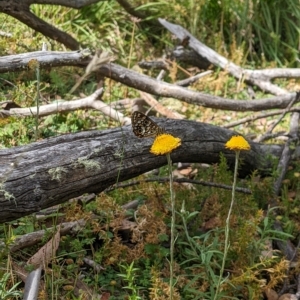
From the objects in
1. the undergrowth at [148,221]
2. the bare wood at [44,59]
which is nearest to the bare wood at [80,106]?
the undergrowth at [148,221]

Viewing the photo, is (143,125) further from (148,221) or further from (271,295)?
(271,295)

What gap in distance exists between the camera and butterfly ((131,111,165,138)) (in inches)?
106

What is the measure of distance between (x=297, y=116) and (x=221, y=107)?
0.66m

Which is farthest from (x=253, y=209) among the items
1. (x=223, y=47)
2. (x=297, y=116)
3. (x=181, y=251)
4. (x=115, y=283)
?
(x=223, y=47)

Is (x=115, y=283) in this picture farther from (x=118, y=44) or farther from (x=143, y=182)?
(x=118, y=44)

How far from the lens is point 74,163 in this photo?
273 centimetres

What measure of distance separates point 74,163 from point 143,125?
1.21ft

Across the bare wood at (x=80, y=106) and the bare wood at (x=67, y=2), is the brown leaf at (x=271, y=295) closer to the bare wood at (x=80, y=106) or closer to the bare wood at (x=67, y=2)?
the bare wood at (x=80, y=106)

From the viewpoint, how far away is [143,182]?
11.4 ft

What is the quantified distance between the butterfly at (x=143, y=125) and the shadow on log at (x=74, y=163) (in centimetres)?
25

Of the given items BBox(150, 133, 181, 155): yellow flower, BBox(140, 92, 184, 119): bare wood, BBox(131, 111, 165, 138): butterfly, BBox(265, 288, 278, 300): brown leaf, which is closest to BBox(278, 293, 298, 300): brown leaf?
BBox(265, 288, 278, 300): brown leaf

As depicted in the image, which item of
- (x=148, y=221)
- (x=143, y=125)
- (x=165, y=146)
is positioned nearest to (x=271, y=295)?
(x=148, y=221)

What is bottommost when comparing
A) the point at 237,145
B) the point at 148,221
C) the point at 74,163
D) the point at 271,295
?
the point at 271,295

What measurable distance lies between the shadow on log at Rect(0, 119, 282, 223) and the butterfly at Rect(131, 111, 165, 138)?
25 cm
